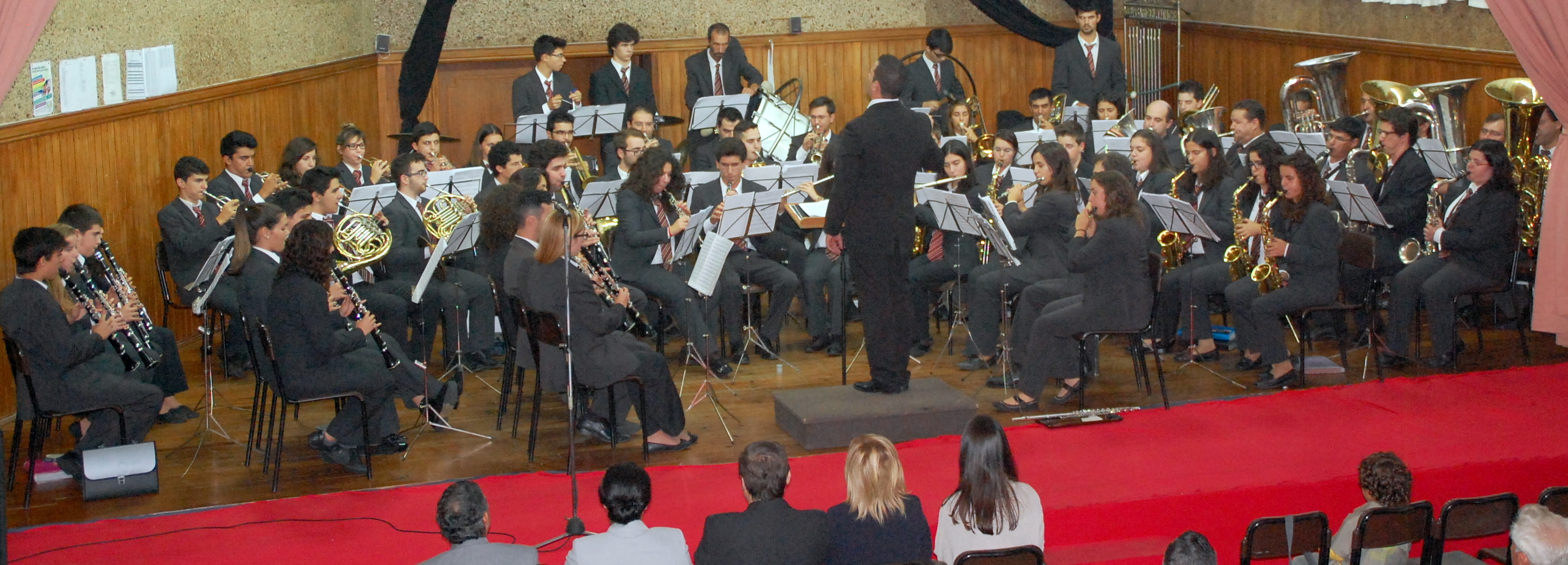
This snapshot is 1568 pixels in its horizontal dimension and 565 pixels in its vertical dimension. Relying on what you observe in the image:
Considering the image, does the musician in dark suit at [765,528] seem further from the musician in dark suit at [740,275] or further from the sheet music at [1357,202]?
the sheet music at [1357,202]

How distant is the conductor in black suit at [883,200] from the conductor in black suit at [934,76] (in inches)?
203

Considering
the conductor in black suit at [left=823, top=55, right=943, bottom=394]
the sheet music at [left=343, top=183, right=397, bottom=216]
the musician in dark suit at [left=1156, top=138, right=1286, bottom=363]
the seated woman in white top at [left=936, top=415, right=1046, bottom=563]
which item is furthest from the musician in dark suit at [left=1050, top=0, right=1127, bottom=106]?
the seated woman in white top at [left=936, top=415, right=1046, bottom=563]

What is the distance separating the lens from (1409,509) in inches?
157

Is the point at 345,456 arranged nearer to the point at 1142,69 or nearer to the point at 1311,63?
the point at 1311,63

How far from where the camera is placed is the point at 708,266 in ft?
22.1

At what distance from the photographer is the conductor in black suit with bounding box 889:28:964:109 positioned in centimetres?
1132

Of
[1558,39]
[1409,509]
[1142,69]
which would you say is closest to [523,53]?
[1142,69]

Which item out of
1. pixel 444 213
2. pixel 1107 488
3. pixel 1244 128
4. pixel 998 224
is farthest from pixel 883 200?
pixel 1244 128

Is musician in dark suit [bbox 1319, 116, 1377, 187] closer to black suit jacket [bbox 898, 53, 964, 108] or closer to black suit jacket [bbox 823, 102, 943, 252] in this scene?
black suit jacket [bbox 823, 102, 943, 252]

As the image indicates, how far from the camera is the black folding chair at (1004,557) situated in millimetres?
3684

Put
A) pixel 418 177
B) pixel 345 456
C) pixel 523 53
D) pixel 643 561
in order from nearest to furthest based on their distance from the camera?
pixel 643 561 < pixel 345 456 < pixel 418 177 < pixel 523 53

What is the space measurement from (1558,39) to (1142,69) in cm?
728

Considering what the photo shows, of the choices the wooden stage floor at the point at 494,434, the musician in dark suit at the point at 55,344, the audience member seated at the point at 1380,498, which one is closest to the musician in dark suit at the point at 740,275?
the wooden stage floor at the point at 494,434

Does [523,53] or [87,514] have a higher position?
[523,53]
